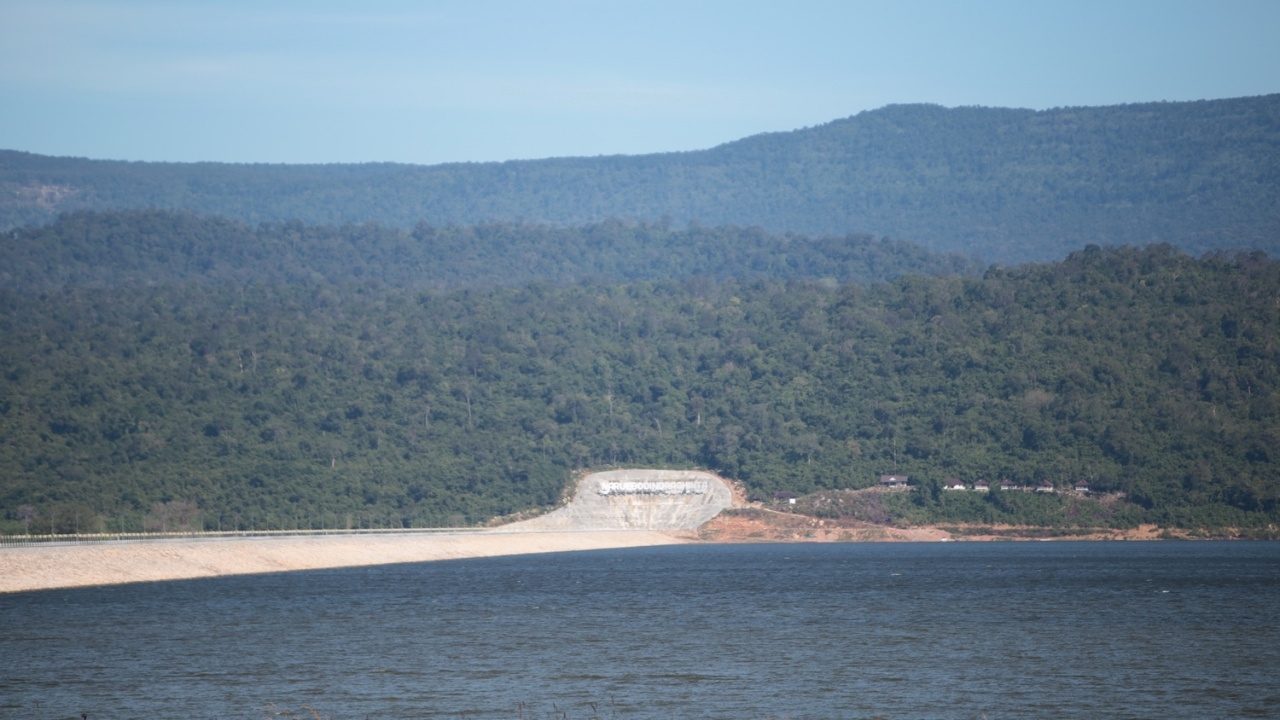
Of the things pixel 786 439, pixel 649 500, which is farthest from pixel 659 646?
pixel 786 439

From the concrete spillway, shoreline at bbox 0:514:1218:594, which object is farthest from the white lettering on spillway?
shoreline at bbox 0:514:1218:594

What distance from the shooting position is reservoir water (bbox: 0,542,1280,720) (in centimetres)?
4828

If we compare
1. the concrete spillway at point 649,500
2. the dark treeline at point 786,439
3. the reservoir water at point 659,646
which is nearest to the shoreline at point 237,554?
the reservoir water at point 659,646

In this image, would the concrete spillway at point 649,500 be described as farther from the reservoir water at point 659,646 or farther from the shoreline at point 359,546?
the reservoir water at point 659,646

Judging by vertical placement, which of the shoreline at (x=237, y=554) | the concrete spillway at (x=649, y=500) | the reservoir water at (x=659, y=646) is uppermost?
the reservoir water at (x=659, y=646)

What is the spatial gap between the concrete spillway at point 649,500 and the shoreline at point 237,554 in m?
8.64

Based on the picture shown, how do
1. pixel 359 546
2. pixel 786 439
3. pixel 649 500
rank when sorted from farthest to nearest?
pixel 786 439 < pixel 649 500 < pixel 359 546

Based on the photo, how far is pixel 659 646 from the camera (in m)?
64.7

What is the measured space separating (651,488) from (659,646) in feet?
398

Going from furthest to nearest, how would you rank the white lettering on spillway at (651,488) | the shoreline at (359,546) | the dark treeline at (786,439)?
the white lettering on spillway at (651,488) → the dark treeline at (786,439) → the shoreline at (359,546)

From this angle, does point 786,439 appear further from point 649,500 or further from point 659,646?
point 659,646

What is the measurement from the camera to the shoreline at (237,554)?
97188mm

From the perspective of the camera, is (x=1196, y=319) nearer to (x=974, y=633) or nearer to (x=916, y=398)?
(x=916, y=398)

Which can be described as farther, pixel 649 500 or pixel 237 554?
pixel 649 500
